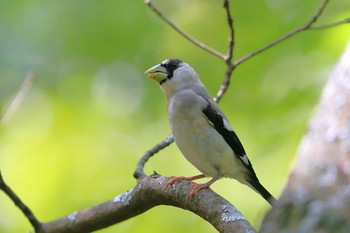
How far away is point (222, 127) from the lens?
14.6 feet

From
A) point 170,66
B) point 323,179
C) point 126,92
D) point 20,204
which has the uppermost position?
point 323,179

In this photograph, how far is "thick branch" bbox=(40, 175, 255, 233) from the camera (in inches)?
122

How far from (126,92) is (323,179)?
19.6 ft

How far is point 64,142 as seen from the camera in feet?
22.5

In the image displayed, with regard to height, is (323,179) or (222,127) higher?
(323,179)

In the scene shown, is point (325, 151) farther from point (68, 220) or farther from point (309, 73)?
point (309, 73)

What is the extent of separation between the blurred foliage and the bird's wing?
3.30 ft

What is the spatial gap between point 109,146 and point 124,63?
934mm

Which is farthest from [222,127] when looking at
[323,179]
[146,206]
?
[323,179]

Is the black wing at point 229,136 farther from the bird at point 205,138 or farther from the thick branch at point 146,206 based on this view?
the thick branch at point 146,206

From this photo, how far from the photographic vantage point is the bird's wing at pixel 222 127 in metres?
4.42

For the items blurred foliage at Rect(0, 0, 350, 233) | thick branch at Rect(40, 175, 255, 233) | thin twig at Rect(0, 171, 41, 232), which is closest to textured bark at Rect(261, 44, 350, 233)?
thick branch at Rect(40, 175, 255, 233)

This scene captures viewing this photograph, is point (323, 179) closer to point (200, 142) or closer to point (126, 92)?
point (200, 142)

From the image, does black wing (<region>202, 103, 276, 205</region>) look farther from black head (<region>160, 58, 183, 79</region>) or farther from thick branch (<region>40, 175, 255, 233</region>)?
thick branch (<region>40, 175, 255, 233</region>)
